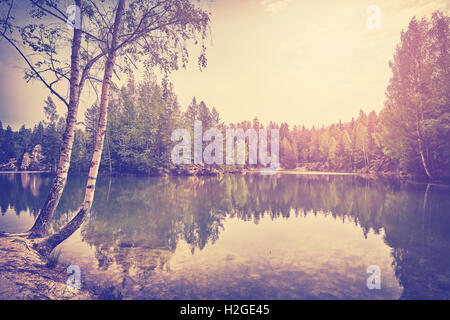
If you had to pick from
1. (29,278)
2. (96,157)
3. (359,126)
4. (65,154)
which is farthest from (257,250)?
(359,126)

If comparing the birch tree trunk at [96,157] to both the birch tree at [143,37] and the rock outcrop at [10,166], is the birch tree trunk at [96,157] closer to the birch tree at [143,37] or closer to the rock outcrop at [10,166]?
the birch tree at [143,37]

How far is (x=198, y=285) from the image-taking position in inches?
223

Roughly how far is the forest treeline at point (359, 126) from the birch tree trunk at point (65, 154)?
0.63 m

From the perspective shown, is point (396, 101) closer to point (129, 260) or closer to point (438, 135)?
point (438, 135)

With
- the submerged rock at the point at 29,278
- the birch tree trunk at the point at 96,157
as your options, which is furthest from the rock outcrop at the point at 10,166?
the submerged rock at the point at 29,278

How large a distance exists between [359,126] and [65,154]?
9102 cm

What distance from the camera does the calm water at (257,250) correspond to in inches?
219

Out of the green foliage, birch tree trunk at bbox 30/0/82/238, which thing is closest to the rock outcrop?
birch tree trunk at bbox 30/0/82/238

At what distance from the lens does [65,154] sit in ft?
26.3

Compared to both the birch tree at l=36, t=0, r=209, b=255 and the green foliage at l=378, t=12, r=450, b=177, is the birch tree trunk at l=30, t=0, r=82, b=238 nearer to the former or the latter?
the birch tree at l=36, t=0, r=209, b=255

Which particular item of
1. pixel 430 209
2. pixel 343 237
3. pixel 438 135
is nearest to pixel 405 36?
pixel 438 135

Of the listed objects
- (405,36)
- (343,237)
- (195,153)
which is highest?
(405,36)

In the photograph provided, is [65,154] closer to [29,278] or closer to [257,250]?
[29,278]
